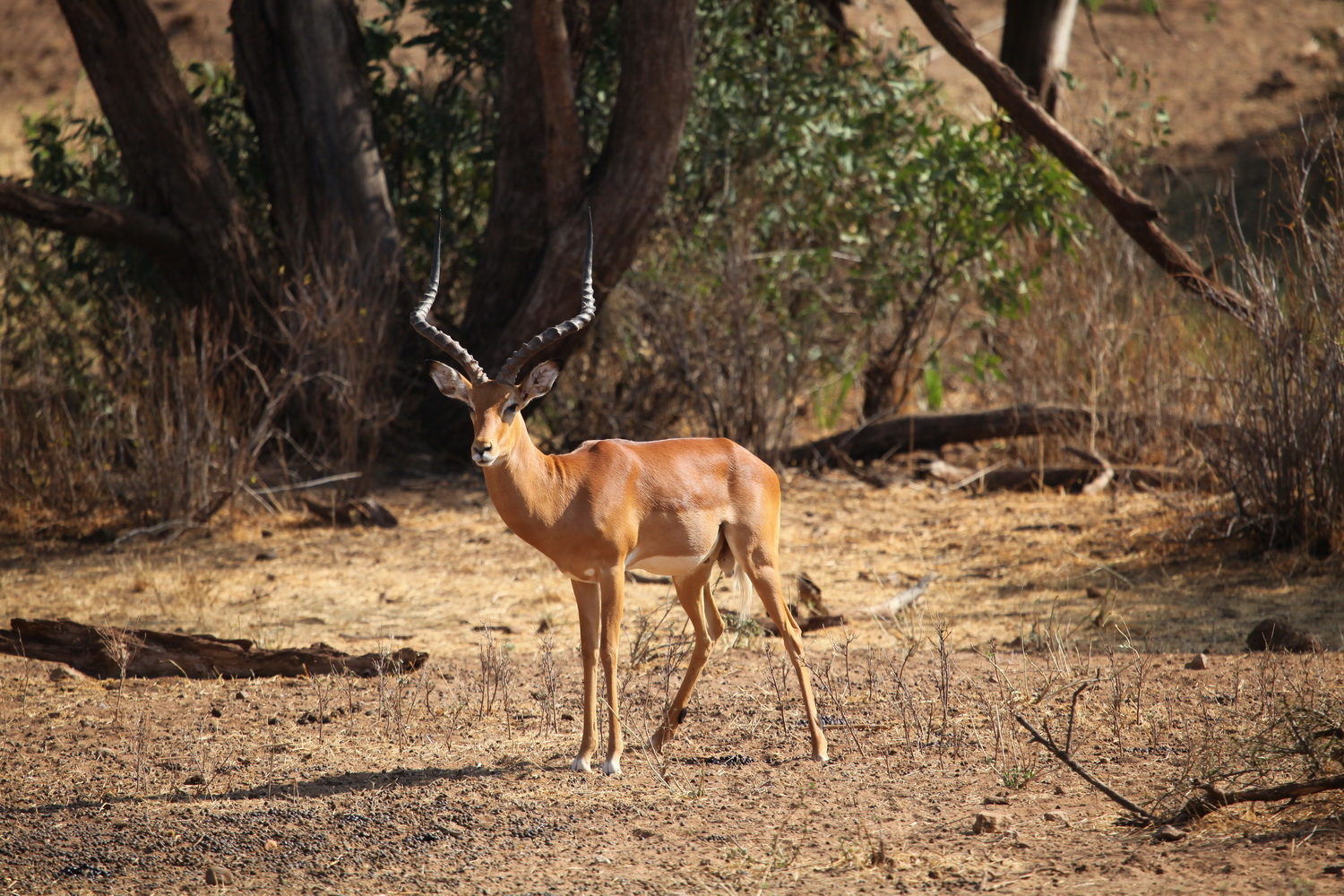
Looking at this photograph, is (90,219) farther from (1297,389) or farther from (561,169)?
(1297,389)

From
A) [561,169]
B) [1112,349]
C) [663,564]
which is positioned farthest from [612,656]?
[1112,349]

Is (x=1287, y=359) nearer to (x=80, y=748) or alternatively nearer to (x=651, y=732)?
(x=651, y=732)

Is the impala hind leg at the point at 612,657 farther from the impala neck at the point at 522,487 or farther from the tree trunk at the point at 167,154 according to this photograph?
the tree trunk at the point at 167,154

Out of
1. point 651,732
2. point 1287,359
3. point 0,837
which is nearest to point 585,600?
point 651,732

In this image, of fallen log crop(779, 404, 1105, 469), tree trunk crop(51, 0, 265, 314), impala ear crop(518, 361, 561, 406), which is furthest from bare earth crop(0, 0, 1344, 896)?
tree trunk crop(51, 0, 265, 314)

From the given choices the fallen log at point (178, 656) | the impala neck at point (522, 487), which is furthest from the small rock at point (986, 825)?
the fallen log at point (178, 656)

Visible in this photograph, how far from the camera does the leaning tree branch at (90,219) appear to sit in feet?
27.7

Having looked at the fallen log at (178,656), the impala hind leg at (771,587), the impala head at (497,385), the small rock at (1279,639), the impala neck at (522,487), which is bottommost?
the fallen log at (178,656)

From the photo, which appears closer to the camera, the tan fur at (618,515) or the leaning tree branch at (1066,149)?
the tan fur at (618,515)

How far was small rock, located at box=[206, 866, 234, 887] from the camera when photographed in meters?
3.81

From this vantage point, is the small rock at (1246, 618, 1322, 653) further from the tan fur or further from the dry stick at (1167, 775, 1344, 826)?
the tan fur

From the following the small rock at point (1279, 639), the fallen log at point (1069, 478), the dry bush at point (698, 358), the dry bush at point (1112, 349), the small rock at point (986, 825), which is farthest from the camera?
the dry bush at point (698, 358)

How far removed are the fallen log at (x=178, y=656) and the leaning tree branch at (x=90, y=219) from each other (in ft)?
12.1

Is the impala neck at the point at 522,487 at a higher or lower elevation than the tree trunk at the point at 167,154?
lower
